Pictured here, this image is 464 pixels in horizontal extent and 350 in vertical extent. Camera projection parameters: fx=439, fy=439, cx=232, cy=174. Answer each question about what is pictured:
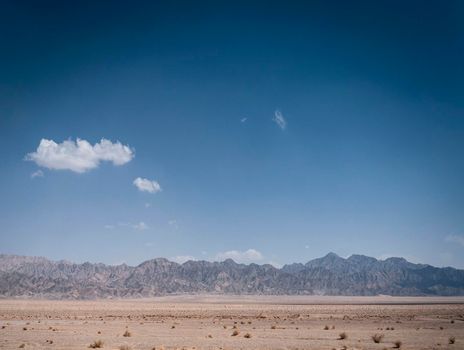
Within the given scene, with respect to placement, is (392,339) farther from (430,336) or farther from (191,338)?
(191,338)

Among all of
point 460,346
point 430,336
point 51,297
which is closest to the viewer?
point 460,346

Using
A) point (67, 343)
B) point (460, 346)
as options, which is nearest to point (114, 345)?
point (67, 343)

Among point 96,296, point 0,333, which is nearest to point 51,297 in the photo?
point 96,296

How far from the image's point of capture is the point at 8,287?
18850 centimetres

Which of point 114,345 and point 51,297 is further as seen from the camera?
point 51,297

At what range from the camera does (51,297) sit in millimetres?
183125

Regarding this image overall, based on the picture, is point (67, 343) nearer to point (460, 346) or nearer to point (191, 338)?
point (191, 338)

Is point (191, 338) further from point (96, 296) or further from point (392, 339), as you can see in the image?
point (96, 296)

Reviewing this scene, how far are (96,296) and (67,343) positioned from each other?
584 feet

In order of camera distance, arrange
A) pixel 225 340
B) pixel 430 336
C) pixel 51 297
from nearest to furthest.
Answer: pixel 225 340 < pixel 430 336 < pixel 51 297

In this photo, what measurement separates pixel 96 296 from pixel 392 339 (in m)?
182

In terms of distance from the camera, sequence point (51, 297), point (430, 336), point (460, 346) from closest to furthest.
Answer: point (460, 346)
point (430, 336)
point (51, 297)

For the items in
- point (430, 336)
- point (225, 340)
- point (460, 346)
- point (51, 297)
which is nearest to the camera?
point (460, 346)

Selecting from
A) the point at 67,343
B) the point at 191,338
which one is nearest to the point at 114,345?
the point at 67,343
